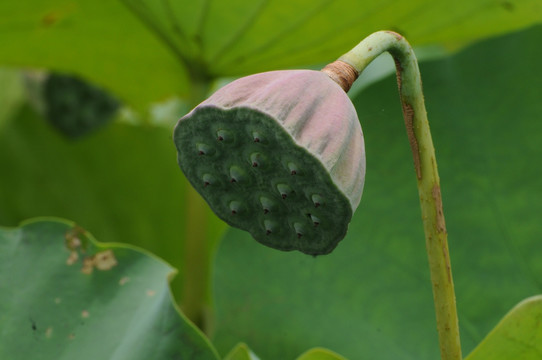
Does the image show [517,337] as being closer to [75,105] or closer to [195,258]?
[195,258]

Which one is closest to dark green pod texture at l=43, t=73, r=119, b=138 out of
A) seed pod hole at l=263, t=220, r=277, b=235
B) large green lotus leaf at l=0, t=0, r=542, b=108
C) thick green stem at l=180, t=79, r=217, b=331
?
large green lotus leaf at l=0, t=0, r=542, b=108

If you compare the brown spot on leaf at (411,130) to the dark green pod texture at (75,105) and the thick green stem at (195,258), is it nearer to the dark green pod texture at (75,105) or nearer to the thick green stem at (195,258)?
the thick green stem at (195,258)

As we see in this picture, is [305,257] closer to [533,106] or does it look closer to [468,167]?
[468,167]

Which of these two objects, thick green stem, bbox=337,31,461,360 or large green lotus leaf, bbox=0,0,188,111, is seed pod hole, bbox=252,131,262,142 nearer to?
thick green stem, bbox=337,31,461,360

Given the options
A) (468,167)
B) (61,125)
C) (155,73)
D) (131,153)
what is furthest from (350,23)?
(61,125)

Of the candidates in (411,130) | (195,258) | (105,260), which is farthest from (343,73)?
(195,258)

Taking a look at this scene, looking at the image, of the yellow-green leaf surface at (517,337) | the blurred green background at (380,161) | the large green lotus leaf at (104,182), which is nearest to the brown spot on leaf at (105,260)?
the blurred green background at (380,161)
